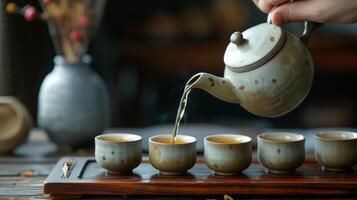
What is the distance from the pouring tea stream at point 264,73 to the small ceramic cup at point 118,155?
122 millimetres

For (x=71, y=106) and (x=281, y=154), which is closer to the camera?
(x=281, y=154)

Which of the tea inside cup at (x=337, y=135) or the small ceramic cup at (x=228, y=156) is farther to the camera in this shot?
the tea inside cup at (x=337, y=135)

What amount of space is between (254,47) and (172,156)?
277 mm

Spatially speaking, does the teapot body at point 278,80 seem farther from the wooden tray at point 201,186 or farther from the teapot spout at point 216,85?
the wooden tray at point 201,186

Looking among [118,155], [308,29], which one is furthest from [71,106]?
[308,29]

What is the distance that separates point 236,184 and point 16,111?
747 mm

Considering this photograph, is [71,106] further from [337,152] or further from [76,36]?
[337,152]

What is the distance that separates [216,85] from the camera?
1335mm

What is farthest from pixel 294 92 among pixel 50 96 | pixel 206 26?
pixel 206 26

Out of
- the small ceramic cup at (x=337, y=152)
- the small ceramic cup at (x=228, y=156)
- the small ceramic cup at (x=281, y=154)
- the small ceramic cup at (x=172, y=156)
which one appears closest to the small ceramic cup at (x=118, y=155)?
the small ceramic cup at (x=172, y=156)

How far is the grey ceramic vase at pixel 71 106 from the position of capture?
1756 millimetres

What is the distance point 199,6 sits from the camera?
11.7ft

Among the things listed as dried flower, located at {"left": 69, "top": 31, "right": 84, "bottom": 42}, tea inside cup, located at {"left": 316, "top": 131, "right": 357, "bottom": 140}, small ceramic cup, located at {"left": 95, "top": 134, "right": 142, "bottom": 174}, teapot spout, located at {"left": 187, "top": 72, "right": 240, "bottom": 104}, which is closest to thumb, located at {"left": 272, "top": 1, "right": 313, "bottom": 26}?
teapot spout, located at {"left": 187, "top": 72, "right": 240, "bottom": 104}

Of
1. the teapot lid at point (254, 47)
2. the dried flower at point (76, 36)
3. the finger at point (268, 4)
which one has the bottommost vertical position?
the teapot lid at point (254, 47)
